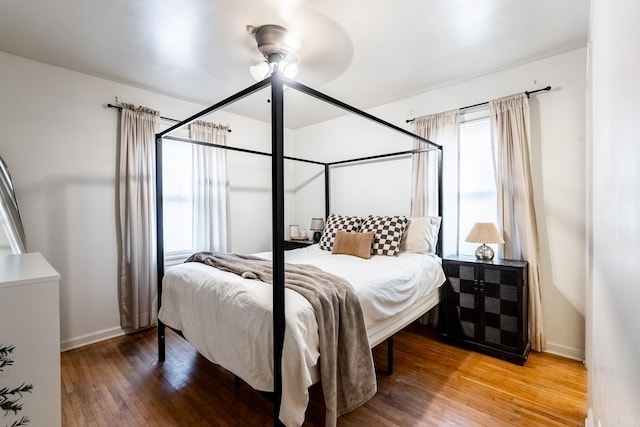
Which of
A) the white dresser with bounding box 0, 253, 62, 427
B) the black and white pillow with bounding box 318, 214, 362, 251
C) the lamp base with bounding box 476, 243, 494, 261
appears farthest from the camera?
the black and white pillow with bounding box 318, 214, 362, 251

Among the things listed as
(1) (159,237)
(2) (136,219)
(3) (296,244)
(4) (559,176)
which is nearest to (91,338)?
(2) (136,219)

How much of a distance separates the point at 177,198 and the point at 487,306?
11.3ft

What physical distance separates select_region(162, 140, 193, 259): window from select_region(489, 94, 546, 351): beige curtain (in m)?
3.38

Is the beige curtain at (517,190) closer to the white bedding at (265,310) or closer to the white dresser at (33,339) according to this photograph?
the white bedding at (265,310)

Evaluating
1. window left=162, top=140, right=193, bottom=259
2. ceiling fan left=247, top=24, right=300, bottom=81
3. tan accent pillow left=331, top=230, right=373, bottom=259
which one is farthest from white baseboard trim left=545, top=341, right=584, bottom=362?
window left=162, top=140, right=193, bottom=259

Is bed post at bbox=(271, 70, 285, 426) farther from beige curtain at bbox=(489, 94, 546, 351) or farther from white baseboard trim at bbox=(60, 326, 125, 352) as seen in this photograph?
white baseboard trim at bbox=(60, 326, 125, 352)

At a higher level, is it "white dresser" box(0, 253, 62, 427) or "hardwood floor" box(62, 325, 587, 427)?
"white dresser" box(0, 253, 62, 427)

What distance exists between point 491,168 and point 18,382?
3.58m

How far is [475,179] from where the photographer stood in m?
2.98

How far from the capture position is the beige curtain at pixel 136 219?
2.96 m

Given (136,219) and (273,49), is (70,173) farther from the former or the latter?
(273,49)

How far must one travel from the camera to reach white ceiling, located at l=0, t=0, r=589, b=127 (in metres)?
1.86

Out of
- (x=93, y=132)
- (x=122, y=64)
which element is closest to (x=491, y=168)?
(x=122, y=64)

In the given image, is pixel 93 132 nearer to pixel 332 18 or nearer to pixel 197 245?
pixel 197 245
